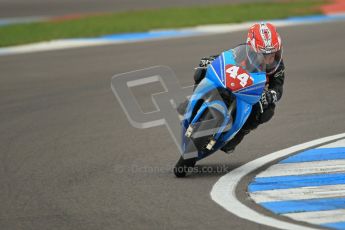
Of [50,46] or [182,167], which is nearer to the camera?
[182,167]

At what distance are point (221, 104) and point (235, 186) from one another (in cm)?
88

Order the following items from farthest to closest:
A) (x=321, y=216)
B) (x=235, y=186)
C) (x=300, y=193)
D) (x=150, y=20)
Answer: (x=150, y=20) → (x=235, y=186) → (x=300, y=193) → (x=321, y=216)

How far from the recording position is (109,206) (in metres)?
7.50

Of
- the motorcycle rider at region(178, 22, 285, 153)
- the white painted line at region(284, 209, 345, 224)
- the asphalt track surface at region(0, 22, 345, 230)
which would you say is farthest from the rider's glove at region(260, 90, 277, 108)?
the white painted line at region(284, 209, 345, 224)

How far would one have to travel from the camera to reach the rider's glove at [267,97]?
8539mm

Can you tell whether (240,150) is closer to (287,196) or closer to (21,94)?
(287,196)

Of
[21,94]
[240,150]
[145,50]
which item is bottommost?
[145,50]

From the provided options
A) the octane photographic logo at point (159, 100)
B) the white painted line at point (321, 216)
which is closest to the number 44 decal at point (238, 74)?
the octane photographic logo at point (159, 100)

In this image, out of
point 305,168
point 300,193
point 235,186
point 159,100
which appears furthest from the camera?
point 159,100

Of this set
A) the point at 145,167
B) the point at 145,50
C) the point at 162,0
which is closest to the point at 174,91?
the point at 145,167

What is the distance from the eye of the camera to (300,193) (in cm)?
770

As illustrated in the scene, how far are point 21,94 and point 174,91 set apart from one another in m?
2.63

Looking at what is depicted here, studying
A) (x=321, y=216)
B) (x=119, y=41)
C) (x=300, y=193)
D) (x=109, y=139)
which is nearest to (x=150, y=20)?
(x=119, y=41)

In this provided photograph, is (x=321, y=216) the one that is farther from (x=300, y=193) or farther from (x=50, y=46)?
(x=50, y=46)
